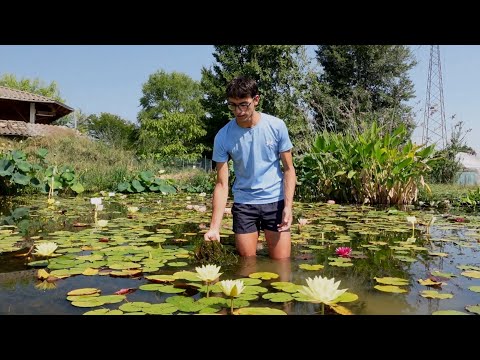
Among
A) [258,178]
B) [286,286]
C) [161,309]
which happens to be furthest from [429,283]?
[161,309]

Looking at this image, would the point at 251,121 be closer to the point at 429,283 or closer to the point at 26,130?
the point at 429,283

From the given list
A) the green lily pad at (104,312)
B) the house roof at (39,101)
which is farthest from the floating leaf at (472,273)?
the house roof at (39,101)

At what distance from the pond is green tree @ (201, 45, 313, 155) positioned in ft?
66.6

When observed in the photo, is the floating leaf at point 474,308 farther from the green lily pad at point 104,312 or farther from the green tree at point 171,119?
the green tree at point 171,119

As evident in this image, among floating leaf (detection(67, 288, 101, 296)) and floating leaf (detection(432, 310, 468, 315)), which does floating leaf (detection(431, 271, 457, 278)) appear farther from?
floating leaf (detection(67, 288, 101, 296))

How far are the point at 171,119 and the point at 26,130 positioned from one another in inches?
555

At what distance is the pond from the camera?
6.68 ft

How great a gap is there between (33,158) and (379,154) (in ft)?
36.8

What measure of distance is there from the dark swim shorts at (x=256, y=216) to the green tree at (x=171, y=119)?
22.9 metres

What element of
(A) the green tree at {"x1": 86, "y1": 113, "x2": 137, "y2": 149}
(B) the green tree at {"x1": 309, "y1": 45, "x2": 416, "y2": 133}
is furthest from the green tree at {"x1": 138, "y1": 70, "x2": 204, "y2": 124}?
(B) the green tree at {"x1": 309, "y1": 45, "x2": 416, "y2": 133}

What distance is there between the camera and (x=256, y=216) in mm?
3133

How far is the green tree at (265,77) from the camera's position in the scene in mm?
24688

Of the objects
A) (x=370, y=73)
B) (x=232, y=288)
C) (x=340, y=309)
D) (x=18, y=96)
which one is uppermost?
(x=370, y=73)
